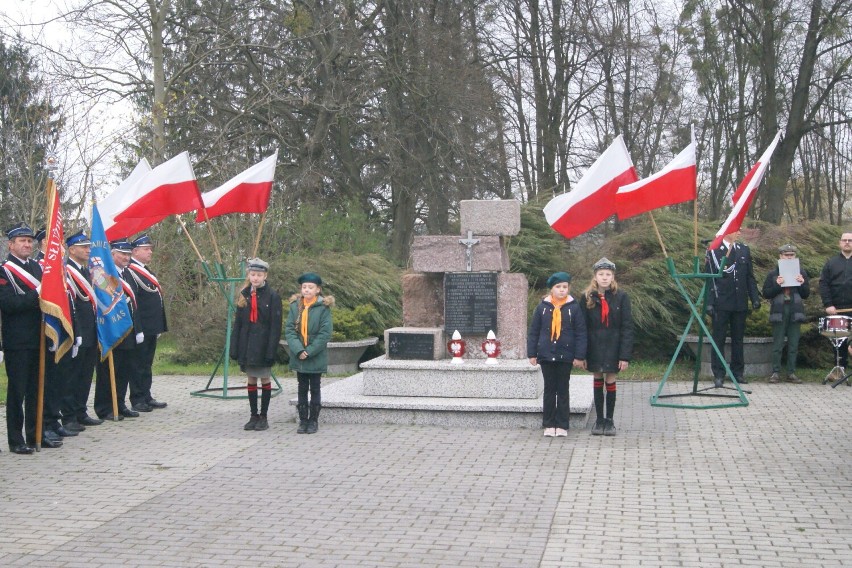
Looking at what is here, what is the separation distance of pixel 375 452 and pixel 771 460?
3.38m

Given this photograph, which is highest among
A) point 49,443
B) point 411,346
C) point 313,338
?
point 313,338

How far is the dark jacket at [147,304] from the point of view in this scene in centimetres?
1116

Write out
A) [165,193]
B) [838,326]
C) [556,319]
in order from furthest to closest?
[838,326] → [165,193] → [556,319]

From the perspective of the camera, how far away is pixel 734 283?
12109mm

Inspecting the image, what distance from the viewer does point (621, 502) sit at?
679 cm

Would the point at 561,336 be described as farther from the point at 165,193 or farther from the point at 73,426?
the point at 165,193

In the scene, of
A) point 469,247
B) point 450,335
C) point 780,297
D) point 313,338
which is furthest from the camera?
point 780,297

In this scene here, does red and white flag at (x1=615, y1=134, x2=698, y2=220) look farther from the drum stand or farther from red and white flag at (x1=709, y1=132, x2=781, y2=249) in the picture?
the drum stand

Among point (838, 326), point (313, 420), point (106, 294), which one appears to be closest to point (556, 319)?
point (313, 420)

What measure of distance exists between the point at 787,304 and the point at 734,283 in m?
0.99

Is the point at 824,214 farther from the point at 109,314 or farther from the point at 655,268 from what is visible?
the point at 109,314

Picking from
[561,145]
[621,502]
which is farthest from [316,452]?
[561,145]

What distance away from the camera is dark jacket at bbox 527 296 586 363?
908 cm

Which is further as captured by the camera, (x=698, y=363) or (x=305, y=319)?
(x=698, y=363)
